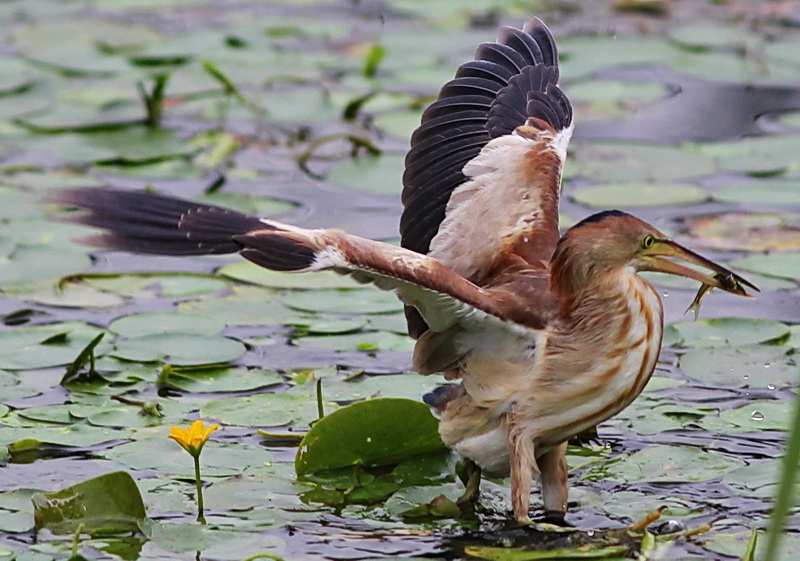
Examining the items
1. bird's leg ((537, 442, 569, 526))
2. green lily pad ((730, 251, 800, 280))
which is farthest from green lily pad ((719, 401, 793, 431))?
green lily pad ((730, 251, 800, 280))

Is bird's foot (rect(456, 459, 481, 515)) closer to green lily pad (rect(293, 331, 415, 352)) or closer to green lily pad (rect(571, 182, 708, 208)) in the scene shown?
green lily pad (rect(293, 331, 415, 352))

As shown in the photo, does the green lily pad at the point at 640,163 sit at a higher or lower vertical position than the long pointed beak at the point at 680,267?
higher

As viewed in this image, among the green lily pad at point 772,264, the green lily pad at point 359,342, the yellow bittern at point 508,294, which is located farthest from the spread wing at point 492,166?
the green lily pad at point 772,264

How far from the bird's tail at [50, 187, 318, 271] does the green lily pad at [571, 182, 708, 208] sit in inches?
126

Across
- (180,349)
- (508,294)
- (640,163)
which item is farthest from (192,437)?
(640,163)

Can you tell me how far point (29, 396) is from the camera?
5.53 metres

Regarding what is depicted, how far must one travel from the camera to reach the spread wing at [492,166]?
5379mm

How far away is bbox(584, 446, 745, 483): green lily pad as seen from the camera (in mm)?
5035

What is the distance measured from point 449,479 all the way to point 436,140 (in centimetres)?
141

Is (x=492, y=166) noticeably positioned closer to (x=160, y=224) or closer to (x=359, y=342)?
(x=359, y=342)

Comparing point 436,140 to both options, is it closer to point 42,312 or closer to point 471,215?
point 471,215

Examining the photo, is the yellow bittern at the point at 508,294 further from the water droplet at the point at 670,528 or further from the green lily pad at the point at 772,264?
the green lily pad at the point at 772,264

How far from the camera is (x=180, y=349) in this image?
5953 millimetres

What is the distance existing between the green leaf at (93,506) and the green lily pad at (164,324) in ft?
5.22
